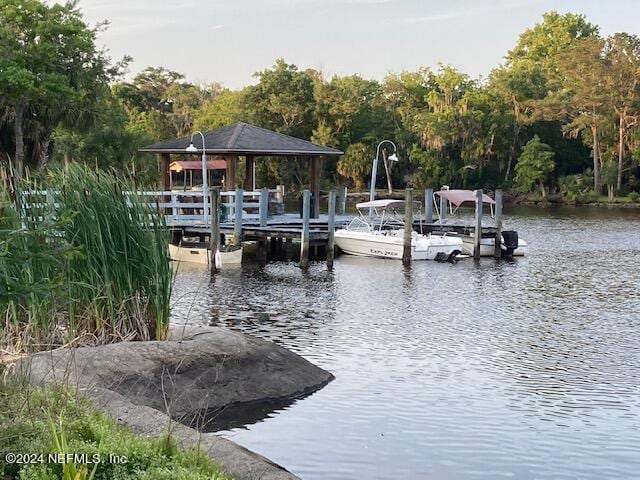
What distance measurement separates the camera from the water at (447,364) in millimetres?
10539

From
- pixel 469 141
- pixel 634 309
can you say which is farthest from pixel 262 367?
pixel 469 141

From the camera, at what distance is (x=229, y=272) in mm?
27234

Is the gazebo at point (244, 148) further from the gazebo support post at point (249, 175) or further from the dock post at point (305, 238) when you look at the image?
the dock post at point (305, 238)

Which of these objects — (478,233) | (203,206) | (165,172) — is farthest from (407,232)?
(165,172)

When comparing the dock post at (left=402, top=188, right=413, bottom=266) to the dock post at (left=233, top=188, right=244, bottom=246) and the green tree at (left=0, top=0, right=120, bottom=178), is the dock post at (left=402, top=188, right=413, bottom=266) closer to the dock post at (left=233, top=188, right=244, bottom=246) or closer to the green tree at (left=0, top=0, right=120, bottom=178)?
the dock post at (left=233, top=188, right=244, bottom=246)

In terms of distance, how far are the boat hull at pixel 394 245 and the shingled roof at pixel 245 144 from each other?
4059mm

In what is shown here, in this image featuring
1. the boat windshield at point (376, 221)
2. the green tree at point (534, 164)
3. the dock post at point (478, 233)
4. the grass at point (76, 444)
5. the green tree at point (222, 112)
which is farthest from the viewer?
the green tree at point (222, 112)

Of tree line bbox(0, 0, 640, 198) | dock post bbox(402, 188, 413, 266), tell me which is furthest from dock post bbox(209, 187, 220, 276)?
tree line bbox(0, 0, 640, 198)

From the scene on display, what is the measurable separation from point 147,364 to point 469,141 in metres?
66.9

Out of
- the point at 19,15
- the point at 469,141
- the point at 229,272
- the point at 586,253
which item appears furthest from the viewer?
the point at 469,141

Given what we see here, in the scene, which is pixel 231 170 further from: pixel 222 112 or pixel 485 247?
pixel 222 112

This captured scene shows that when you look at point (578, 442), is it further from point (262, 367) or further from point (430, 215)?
point (430, 215)

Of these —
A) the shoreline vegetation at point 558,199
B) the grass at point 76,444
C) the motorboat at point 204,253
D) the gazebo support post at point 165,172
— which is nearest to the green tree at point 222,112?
the shoreline vegetation at point 558,199

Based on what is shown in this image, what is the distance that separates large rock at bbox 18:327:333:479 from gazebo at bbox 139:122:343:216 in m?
20.6
